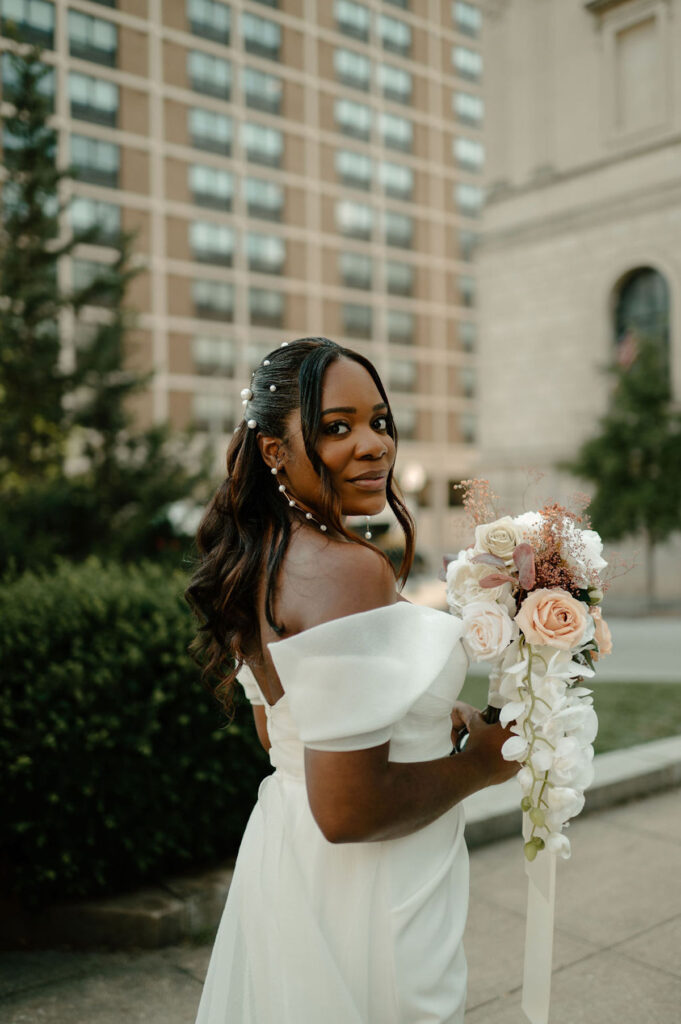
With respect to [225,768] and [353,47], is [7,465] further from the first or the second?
[353,47]

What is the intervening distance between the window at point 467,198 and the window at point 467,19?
30.0 ft

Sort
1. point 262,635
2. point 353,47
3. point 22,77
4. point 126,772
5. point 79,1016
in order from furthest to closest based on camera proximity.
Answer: point 353,47
point 22,77
point 126,772
point 79,1016
point 262,635

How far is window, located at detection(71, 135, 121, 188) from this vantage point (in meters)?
40.2

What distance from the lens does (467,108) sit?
5334 centimetres

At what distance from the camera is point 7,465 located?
504 inches

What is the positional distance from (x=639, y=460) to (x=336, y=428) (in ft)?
57.6

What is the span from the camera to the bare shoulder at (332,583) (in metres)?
1.68

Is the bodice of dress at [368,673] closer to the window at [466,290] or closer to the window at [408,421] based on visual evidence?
the window at [408,421]

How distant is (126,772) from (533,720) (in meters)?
2.41

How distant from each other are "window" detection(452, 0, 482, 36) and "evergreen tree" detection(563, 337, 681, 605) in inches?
1683

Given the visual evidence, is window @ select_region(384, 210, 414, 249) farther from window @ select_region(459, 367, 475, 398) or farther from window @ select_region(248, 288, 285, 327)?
window @ select_region(248, 288, 285, 327)

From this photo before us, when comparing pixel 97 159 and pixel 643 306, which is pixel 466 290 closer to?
pixel 97 159

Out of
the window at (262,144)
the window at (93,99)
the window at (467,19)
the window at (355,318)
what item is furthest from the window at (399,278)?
the window at (93,99)

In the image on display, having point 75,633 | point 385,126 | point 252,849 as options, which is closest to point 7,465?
point 75,633
